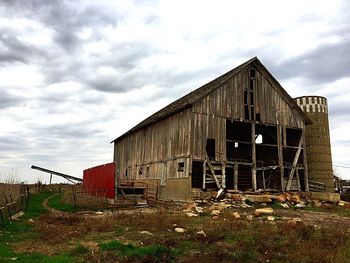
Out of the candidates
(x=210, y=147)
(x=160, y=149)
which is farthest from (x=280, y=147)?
(x=160, y=149)

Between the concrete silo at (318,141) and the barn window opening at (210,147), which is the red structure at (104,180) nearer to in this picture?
the barn window opening at (210,147)

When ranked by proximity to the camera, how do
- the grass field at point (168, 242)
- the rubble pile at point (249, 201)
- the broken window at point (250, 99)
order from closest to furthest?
the grass field at point (168, 242) < the rubble pile at point (249, 201) < the broken window at point (250, 99)

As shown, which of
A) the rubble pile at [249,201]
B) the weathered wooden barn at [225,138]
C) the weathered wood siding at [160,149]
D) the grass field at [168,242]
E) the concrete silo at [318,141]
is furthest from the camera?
the concrete silo at [318,141]

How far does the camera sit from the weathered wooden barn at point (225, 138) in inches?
939

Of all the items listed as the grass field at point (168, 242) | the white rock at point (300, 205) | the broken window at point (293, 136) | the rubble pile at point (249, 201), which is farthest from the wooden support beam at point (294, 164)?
the grass field at point (168, 242)

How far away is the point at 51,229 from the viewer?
510 inches

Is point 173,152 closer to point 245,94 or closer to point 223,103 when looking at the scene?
point 223,103

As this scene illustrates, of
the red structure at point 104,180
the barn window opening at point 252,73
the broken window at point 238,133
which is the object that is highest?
the barn window opening at point 252,73

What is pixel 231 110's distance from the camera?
25391 millimetres

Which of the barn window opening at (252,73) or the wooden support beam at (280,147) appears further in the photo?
the barn window opening at (252,73)

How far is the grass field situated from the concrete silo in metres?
18.2

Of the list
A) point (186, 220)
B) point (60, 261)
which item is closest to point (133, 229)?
point (186, 220)

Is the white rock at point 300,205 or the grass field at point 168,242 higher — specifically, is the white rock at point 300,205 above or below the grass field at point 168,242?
above

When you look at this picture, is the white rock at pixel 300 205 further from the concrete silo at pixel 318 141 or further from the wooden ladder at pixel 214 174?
the concrete silo at pixel 318 141
